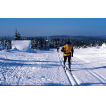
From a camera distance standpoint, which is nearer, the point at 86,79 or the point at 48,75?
the point at 86,79
